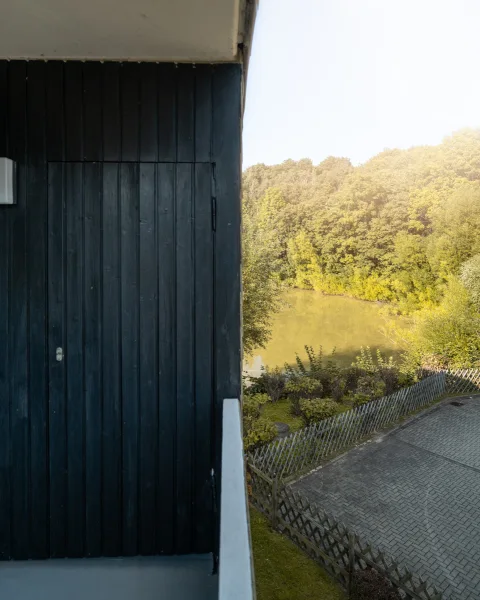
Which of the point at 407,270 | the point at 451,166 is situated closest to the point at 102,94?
the point at 407,270

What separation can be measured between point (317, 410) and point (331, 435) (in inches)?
28.6

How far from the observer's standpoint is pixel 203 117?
1.82 metres

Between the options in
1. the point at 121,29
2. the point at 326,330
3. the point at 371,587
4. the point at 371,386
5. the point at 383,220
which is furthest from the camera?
the point at 383,220

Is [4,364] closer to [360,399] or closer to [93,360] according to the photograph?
[93,360]

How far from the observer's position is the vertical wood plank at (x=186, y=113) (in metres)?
1.82

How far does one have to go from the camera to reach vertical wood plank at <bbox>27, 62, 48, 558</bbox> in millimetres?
1817

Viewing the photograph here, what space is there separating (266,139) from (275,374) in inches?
1209

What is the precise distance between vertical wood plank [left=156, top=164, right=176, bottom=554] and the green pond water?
12578 millimetres

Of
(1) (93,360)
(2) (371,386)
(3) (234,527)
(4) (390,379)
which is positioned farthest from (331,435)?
(3) (234,527)

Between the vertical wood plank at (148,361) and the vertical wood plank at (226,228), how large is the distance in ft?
0.86

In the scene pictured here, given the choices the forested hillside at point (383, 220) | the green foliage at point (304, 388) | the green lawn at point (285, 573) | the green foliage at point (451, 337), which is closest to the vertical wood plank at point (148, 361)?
the green lawn at point (285, 573)

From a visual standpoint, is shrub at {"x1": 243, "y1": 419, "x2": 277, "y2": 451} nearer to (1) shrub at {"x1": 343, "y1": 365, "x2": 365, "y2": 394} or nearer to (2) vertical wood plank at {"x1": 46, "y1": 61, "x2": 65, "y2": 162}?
(1) shrub at {"x1": 343, "y1": 365, "x2": 365, "y2": 394}

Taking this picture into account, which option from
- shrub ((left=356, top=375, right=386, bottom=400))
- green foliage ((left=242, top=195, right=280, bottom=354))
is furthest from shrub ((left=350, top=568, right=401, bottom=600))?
green foliage ((left=242, top=195, right=280, bottom=354))

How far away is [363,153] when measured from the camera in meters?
30.8
